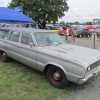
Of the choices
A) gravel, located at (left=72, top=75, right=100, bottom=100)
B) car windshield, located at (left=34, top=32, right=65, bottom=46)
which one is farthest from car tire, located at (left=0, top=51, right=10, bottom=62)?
gravel, located at (left=72, top=75, right=100, bottom=100)

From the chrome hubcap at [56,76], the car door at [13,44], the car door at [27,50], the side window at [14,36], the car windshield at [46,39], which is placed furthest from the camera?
the side window at [14,36]

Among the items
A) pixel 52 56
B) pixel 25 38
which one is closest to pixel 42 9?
pixel 25 38

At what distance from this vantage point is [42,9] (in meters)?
29.9

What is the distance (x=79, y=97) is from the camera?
12.1ft

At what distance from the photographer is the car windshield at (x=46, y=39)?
491 centimetres

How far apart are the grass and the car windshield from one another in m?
1.16

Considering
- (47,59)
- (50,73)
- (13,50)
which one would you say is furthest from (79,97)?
(13,50)

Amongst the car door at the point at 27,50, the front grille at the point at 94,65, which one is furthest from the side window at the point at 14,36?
the front grille at the point at 94,65

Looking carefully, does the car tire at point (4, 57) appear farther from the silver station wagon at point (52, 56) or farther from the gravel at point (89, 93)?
the gravel at point (89, 93)

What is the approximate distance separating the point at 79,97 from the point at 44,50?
170 cm

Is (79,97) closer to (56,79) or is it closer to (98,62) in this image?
(56,79)

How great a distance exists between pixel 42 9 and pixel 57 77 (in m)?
27.5

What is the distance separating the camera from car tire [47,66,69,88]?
12.8ft

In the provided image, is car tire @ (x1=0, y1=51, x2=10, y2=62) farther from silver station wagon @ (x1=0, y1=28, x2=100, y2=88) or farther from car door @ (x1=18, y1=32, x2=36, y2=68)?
car door @ (x1=18, y1=32, x2=36, y2=68)
